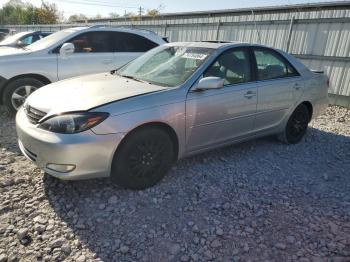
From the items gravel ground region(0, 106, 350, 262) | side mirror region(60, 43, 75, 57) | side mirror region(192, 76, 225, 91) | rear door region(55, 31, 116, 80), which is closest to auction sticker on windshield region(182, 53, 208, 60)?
side mirror region(192, 76, 225, 91)

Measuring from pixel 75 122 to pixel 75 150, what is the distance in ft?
0.84

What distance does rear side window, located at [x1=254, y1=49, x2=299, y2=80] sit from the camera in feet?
14.5

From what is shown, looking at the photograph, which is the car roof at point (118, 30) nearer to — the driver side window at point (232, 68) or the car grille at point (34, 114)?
the driver side window at point (232, 68)

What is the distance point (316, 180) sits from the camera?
3.96 m

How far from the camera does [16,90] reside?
18.3ft

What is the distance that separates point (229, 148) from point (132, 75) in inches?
70.2

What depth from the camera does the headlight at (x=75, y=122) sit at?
115 inches

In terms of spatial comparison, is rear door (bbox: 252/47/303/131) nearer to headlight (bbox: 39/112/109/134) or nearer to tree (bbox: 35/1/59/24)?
headlight (bbox: 39/112/109/134)

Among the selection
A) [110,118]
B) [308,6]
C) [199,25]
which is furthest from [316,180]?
[308,6]

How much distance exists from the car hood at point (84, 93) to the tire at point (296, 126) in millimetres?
2477

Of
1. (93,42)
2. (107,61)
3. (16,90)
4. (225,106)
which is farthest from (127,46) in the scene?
(225,106)

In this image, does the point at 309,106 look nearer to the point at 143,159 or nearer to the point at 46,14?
the point at 143,159

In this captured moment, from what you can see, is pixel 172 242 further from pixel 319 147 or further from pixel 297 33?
pixel 297 33

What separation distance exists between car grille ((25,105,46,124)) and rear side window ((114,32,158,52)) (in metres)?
3.70
